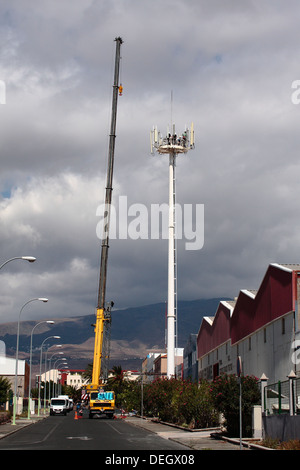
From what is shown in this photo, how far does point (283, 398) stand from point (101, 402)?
36696 millimetres

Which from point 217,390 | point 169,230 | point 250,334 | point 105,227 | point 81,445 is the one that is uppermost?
point 169,230

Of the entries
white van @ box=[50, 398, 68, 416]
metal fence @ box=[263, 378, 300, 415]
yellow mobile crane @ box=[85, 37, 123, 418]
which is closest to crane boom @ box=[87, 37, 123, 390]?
yellow mobile crane @ box=[85, 37, 123, 418]

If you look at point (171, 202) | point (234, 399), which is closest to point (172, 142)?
point (171, 202)

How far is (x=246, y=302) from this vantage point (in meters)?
57.3

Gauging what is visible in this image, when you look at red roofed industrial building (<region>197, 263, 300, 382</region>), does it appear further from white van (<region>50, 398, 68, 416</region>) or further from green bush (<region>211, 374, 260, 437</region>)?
white van (<region>50, 398, 68, 416</region>)

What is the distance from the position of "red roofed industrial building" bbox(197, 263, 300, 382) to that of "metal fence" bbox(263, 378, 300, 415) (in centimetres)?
1297

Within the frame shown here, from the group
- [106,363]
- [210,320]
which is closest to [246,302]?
[106,363]

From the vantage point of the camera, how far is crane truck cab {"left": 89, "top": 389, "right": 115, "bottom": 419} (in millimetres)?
61494

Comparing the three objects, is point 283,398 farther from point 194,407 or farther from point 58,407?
point 58,407

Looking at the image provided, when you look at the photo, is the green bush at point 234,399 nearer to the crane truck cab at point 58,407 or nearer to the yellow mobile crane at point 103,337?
the yellow mobile crane at point 103,337

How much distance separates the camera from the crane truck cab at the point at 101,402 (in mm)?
61494
